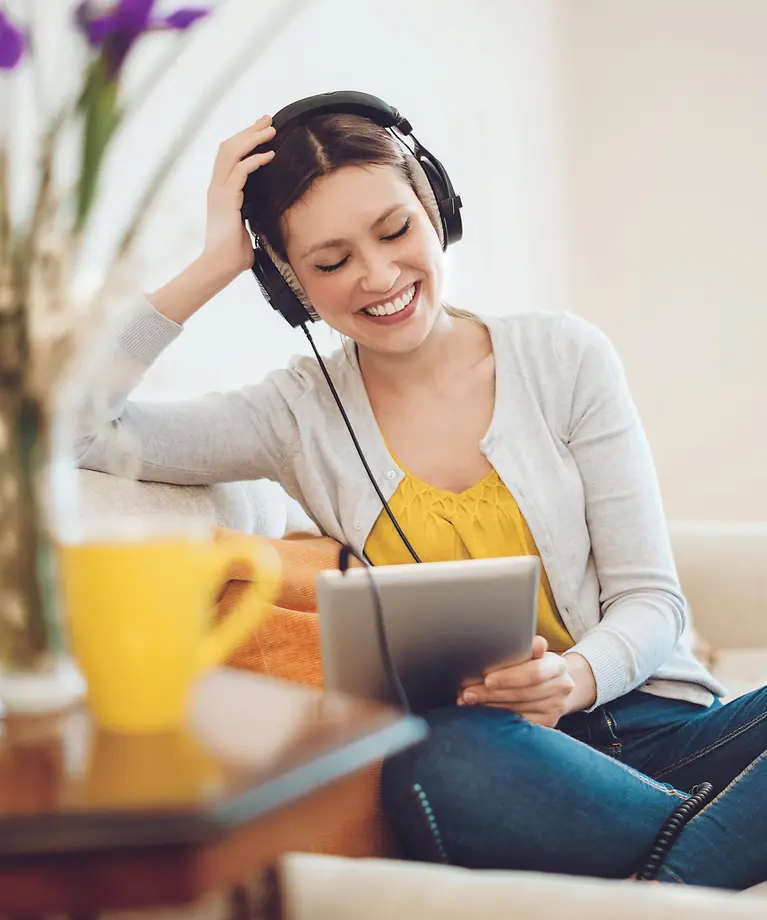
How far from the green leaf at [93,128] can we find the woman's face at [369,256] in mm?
688

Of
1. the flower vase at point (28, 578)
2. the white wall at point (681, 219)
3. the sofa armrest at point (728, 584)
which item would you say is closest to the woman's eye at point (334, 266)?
the flower vase at point (28, 578)

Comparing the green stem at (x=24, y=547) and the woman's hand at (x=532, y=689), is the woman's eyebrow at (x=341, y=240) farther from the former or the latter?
the green stem at (x=24, y=547)

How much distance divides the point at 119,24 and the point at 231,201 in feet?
2.48

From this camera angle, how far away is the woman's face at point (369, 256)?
127 centimetres

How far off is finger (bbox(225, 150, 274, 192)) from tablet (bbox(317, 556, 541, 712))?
638mm

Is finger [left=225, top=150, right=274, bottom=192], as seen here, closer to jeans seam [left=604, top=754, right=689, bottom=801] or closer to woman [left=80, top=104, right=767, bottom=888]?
woman [left=80, top=104, right=767, bottom=888]

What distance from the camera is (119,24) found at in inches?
22.5

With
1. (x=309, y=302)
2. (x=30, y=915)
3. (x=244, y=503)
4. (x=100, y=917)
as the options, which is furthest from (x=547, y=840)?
(x=309, y=302)

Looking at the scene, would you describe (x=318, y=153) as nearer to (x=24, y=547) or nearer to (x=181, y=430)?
(x=181, y=430)

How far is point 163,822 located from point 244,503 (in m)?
0.98

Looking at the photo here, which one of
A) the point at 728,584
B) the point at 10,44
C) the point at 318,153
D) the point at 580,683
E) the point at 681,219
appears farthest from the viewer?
the point at 681,219

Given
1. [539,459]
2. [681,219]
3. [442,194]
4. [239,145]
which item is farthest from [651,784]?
[681,219]

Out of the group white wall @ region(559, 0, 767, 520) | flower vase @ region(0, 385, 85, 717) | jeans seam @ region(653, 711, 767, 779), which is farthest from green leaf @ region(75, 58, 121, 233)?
white wall @ region(559, 0, 767, 520)

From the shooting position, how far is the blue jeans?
2.97 ft
